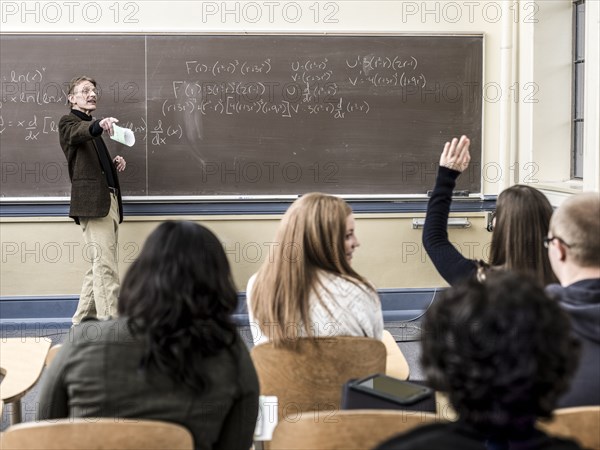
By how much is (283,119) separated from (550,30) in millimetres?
1721

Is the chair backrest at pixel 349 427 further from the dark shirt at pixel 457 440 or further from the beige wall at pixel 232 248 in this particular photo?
the beige wall at pixel 232 248

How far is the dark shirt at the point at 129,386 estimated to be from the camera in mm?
1616

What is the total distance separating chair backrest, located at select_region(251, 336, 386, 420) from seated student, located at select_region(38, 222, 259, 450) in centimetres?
43

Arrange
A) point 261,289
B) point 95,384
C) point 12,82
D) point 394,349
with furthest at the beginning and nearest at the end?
point 12,82 → point 394,349 → point 261,289 → point 95,384

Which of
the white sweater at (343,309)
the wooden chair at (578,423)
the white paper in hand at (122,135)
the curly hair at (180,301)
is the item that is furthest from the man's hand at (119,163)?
the wooden chair at (578,423)

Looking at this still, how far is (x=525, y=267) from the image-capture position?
2.46 metres

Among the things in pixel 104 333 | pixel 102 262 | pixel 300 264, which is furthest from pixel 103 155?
pixel 104 333

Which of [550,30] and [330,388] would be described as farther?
[550,30]

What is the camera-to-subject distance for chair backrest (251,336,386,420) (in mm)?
2107

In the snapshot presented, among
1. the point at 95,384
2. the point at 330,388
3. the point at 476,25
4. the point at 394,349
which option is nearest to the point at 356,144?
the point at 476,25

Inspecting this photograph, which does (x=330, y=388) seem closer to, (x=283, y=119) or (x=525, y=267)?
(x=525, y=267)

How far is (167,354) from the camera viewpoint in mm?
1610

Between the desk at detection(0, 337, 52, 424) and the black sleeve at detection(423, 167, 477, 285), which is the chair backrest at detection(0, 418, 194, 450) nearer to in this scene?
the desk at detection(0, 337, 52, 424)

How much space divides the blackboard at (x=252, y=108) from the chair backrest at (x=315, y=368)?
302 centimetres
